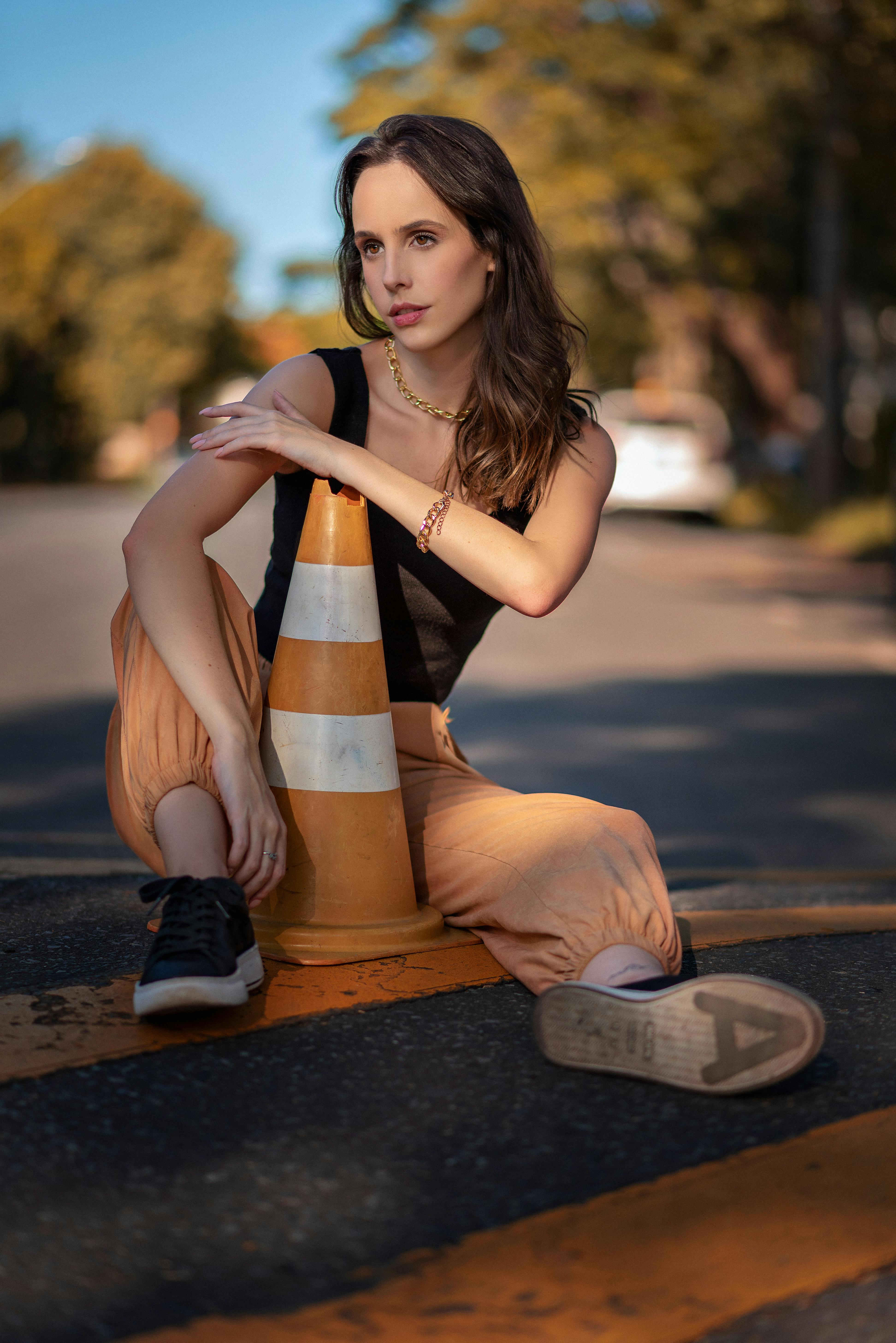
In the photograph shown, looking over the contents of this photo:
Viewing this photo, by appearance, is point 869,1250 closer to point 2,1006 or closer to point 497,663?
point 2,1006

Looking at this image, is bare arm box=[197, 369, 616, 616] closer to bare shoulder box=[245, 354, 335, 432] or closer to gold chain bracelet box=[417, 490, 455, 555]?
gold chain bracelet box=[417, 490, 455, 555]

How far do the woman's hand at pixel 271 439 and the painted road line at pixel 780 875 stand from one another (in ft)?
6.45

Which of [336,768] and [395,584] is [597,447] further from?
[336,768]

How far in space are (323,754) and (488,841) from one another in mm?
349

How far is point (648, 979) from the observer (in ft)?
7.26

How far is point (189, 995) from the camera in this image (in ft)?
7.22

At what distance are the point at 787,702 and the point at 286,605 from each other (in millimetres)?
5453

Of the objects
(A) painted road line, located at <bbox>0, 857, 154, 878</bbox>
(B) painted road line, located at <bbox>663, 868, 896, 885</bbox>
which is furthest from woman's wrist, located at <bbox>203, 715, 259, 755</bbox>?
(B) painted road line, located at <bbox>663, 868, 896, 885</bbox>

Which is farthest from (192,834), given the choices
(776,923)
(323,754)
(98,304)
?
(98,304)

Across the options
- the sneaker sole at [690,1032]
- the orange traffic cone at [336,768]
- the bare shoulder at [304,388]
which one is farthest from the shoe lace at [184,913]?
the bare shoulder at [304,388]

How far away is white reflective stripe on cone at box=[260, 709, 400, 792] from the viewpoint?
275cm

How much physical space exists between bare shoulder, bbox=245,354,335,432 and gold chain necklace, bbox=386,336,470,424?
5.4 inches

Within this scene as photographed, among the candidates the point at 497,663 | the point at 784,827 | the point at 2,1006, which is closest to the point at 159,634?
the point at 2,1006

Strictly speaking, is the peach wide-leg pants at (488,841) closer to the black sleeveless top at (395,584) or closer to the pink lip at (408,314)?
the black sleeveless top at (395,584)
